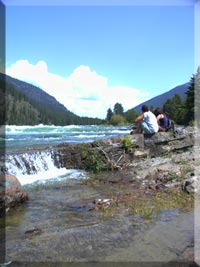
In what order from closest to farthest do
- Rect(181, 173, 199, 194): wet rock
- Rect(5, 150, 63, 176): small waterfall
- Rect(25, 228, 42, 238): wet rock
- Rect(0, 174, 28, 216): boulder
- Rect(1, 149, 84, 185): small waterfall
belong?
Rect(25, 228, 42, 238): wet rock → Rect(0, 174, 28, 216): boulder → Rect(181, 173, 199, 194): wet rock → Rect(1, 149, 84, 185): small waterfall → Rect(5, 150, 63, 176): small waterfall

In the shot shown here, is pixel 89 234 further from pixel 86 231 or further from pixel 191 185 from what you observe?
pixel 191 185

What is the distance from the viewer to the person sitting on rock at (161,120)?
14.0 m

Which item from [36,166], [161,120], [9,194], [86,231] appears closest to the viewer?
[86,231]

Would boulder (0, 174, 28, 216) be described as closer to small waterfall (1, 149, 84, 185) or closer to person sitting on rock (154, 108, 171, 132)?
small waterfall (1, 149, 84, 185)

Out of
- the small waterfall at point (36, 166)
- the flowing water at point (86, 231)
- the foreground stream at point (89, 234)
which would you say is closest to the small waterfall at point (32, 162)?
the small waterfall at point (36, 166)

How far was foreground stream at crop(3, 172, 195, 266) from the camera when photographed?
4301mm

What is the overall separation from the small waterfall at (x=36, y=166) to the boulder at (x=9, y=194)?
336 centimetres

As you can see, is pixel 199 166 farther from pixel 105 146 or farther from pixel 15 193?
pixel 15 193

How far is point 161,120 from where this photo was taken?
1432cm

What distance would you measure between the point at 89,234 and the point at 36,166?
299 inches

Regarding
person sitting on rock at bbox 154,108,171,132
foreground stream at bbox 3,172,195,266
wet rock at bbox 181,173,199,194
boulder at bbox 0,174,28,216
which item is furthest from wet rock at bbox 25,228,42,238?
person sitting on rock at bbox 154,108,171,132

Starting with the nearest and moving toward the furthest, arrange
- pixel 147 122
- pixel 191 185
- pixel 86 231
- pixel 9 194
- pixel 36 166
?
pixel 86 231, pixel 9 194, pixel 191 185, pixel 36 166, pixel 147 122

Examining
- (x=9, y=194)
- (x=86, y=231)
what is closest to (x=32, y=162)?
(x=9, y=194)

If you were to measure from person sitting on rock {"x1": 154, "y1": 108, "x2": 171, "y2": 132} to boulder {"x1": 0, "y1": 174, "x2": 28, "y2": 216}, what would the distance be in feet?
25.9
